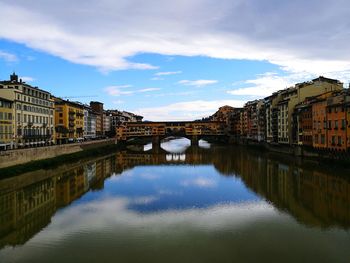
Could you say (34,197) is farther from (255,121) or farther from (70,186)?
(255,121)

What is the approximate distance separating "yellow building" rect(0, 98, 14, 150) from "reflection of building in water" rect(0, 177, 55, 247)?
12478 mm

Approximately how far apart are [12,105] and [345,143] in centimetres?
3769

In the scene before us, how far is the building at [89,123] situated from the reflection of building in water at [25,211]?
5405cm

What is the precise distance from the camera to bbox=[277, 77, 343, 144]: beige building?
180 feet

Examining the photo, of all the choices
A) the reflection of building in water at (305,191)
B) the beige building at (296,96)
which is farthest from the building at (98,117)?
the reflection of building in water at (305,191)

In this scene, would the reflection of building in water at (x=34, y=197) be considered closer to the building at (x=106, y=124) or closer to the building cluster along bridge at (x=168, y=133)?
the building cluster along bridge at (x=168, y=133)

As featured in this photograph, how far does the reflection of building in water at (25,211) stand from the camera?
18422 millimetres

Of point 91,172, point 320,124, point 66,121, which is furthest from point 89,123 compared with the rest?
point 320,124

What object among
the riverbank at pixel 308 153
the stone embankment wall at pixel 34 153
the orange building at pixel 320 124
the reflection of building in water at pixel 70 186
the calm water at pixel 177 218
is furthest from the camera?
the orange building at pixel 320 124

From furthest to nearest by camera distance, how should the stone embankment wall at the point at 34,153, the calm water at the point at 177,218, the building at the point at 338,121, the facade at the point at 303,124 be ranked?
1. the facade at the point at 303,124
2. the building at the point at 338,121
3. the stone embankment wall at the point at 34,153
4. the calm water at the point at 177,218

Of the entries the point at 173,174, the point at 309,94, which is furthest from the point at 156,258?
the point at 309,94

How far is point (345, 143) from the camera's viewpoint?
127 ft

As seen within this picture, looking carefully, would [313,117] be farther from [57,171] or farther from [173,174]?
[57,171]

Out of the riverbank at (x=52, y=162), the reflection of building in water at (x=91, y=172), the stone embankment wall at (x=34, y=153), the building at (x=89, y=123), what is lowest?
the reflection of building in water at (x=91, y=172)
